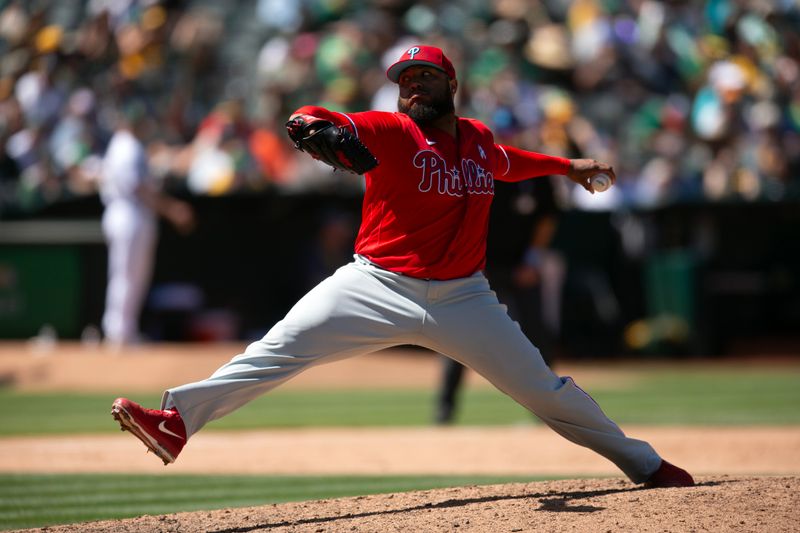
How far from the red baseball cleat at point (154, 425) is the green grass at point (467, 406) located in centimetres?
562

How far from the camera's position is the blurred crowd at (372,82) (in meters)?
15.6

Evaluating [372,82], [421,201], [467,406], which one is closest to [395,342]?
[421,201]

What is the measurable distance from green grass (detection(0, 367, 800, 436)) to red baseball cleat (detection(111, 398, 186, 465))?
5618 mm

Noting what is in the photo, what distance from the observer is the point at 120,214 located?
45.5ft

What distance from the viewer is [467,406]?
12031 millimetres

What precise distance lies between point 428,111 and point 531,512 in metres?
1.76

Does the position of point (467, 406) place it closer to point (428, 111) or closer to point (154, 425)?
point (428, 111)

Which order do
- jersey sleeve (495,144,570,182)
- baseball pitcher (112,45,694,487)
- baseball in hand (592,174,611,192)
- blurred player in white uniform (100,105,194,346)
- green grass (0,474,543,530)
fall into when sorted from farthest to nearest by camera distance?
blurred player in white uniform (100,105,194,346) < green grass (0,474,543,530) < baseball in hand (592,174,611,192) < jersey sleeve (495,144,570,182) < baseball pitcher (112,45,694,487)

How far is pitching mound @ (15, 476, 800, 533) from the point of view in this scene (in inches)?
191

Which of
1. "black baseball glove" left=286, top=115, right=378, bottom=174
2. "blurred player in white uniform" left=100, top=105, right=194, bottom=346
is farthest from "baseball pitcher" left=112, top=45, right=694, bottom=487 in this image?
"blurred player in white uniform" left=100, top=105, right=194, bottom=346

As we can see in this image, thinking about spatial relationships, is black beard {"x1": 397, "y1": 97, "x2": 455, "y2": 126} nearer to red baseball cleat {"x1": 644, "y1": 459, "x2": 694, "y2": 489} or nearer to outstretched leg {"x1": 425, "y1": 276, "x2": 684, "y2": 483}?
outstretched leg {"x1": 425, "y1": 276, "x2": 684, "y2": 483}

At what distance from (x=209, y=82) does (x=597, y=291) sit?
22.4 ft

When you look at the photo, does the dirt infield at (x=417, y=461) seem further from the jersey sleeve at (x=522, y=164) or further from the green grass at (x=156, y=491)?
the jersey sleeve at (x=522, y=164)

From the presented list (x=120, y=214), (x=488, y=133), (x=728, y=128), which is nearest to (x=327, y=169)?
(x=120, y=214)
